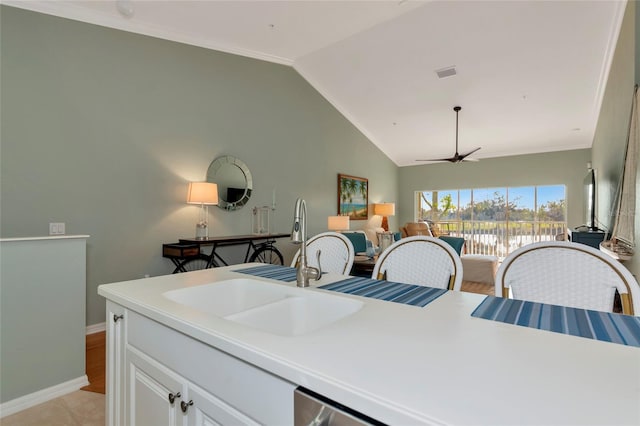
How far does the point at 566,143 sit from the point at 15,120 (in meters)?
8.73

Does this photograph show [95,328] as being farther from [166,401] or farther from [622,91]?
[622,91]

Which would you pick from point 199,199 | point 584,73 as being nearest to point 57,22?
point 199,199

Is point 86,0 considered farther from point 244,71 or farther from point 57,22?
point 244,71

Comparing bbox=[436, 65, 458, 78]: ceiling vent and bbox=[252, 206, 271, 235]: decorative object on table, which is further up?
bbox=[436, 65, 458, 78]: ceiling vent

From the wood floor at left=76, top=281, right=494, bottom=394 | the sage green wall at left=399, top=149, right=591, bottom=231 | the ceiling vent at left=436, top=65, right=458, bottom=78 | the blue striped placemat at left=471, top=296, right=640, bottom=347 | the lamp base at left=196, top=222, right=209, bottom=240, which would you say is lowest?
the wood floor at left=76, top=281, right=494, bottom=394

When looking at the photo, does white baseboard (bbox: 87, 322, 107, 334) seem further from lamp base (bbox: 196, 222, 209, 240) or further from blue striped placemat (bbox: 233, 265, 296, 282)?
blue striped placemat (bbox: 233, 265, 296, 282)

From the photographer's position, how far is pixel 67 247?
219 centimetres

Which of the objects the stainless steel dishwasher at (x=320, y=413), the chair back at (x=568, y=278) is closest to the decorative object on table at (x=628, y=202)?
the chair back at (x=568, y=278)

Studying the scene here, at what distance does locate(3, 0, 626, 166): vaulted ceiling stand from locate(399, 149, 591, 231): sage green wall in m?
0.63

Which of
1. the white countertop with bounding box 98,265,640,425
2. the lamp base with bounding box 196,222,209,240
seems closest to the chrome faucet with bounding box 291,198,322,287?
the white countertop with bounding box 98,265,640,425

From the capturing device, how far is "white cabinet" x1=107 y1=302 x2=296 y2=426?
73 cm

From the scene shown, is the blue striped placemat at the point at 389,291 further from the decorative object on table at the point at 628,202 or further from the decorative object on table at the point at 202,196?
→ the decorative object on table at the point at 202,196

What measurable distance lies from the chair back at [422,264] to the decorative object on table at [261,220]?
323 cm

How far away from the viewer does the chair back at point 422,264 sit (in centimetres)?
161
